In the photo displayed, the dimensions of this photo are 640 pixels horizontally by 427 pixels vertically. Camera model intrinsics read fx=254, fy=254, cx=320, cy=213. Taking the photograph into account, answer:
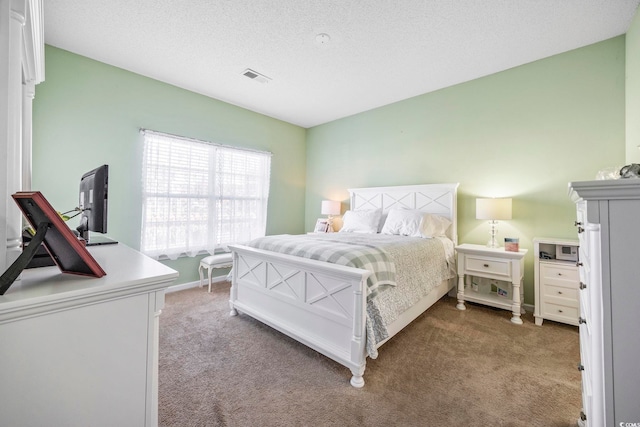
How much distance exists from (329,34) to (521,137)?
240 centimetres

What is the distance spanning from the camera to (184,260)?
3490mm

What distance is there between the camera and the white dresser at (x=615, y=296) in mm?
854

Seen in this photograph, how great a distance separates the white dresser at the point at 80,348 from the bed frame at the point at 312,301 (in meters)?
1.11

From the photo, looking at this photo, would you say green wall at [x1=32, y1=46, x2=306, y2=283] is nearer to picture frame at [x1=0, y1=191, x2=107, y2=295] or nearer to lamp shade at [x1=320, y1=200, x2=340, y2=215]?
lamp shade at [x1=320, y1=200, x2=340, y2=215]

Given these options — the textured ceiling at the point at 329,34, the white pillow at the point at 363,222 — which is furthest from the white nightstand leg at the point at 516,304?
the textured ceiling at the point at 329,34

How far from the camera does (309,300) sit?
1937 millimetres

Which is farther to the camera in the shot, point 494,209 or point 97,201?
point 494,209

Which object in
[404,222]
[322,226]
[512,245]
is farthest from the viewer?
[322,226]


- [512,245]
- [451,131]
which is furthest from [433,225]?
[451,131]

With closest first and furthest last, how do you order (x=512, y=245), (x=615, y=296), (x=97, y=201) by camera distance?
(x=615, y=296)
(x=97, y=201)
(x=512, y=245)

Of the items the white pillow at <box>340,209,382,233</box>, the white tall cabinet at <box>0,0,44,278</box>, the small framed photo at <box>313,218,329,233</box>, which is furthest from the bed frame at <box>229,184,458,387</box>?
the small framed photo at <box>313,218,329,233</box>

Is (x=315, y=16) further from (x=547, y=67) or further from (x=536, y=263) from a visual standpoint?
(x=536, y=263)

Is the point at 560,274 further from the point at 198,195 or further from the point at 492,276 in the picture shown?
the point at 198,195

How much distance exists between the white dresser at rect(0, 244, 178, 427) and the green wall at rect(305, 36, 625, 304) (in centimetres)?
345
